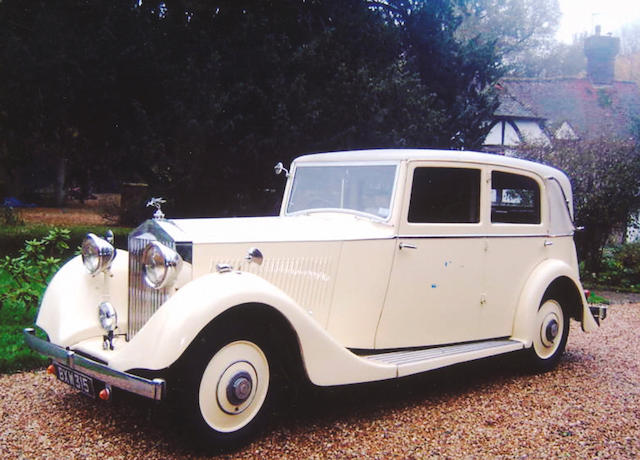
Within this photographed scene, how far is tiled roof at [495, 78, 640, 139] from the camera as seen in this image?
25859 millimetres

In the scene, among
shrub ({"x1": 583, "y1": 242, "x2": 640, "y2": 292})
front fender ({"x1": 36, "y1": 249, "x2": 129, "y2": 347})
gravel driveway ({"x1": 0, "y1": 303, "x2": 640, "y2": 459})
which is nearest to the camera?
gravel driveway ({"x1": 0, "y1": 303, "x2": 640, "y2": 459})

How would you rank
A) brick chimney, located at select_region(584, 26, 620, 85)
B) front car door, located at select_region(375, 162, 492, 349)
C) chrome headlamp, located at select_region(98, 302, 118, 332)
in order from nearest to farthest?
chrome headlamp, located at select_region(98, 302, 118, 332)
front car door, located at select_region(375, 162, 492, 349)
brick chimney, located at select_region(584, 26, 620, 85)

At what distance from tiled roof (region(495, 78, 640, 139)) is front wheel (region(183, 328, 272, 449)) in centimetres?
2414

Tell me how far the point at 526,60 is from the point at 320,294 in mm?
32292

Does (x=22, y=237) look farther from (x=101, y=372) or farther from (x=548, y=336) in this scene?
(x=548, y=336)

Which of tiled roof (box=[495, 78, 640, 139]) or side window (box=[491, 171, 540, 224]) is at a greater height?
tiled roof (box=[495, 78, 640, 139])

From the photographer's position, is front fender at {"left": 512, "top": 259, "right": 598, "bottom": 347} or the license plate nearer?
A: the license plate

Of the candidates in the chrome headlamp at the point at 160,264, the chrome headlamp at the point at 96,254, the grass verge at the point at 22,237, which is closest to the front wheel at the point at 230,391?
the chrome headlamp at the point at 160,264

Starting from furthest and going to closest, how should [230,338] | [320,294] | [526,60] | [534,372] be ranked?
[526,60]
[534,372]
[320,294]
[230,338]

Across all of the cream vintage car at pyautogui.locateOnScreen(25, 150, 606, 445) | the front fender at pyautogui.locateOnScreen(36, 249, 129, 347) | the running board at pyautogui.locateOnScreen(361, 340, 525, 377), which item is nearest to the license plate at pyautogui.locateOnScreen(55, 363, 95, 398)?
the cream vintage car at pyautogui.locateOnScreen(25, 150, 606, 445)

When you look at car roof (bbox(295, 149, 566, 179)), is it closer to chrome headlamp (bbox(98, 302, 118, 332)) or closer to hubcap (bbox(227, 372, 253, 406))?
hubcap (bbox(227, 372, 253, 406))

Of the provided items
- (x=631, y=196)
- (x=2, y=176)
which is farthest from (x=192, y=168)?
(x=2, y=176)

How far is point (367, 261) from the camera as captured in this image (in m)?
4.18

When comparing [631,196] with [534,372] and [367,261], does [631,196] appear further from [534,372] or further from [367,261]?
[367,261]
